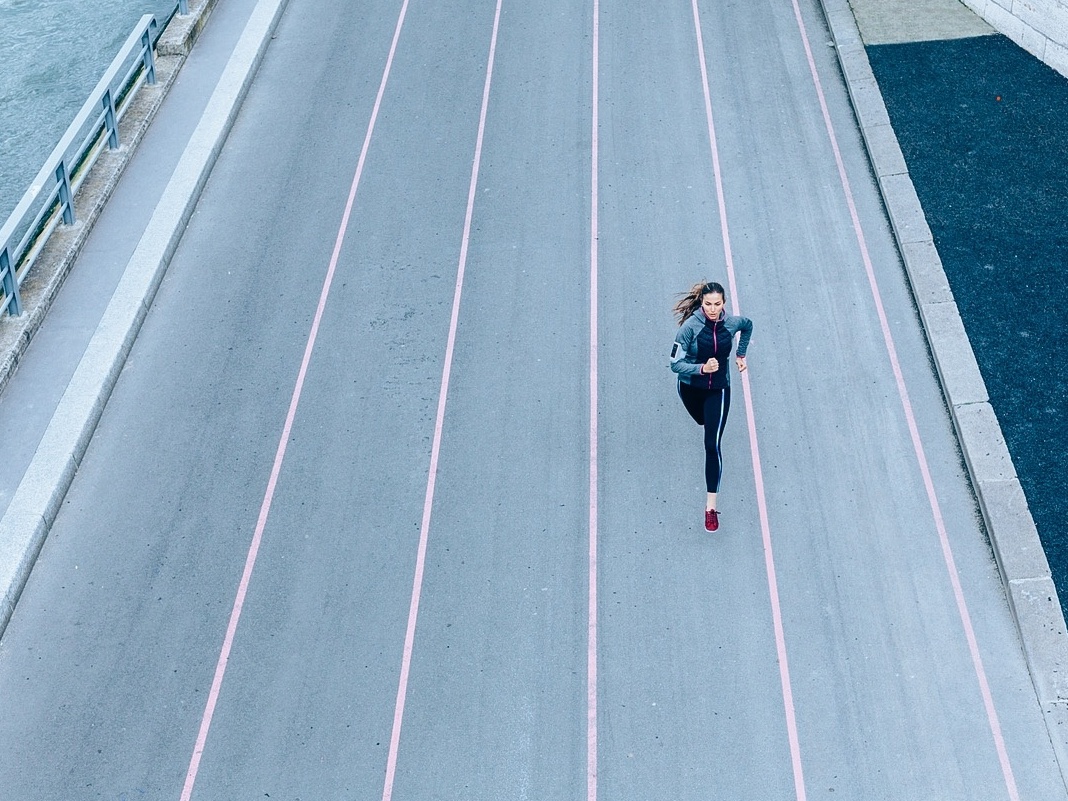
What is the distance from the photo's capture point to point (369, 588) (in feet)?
28.8

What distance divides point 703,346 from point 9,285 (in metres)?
5.99

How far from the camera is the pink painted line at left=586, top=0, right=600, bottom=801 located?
777cm

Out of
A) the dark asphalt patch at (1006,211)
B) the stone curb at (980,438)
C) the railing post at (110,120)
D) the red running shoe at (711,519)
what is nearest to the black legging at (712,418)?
the red running shoe at (711,519)

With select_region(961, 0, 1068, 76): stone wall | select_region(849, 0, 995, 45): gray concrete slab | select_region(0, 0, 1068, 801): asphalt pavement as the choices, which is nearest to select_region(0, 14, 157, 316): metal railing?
select_region(0, 0, 1068, 801): asphalt pavement

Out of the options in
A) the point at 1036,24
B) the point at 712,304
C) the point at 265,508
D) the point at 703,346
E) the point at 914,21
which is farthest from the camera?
the point at 914,21

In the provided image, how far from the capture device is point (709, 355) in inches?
338

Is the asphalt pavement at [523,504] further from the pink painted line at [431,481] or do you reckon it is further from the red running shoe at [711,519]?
the red running shoe at [711,519]

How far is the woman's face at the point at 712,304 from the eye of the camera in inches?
327

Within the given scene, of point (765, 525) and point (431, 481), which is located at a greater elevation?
point (431, 481)

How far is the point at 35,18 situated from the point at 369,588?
13.2 metres

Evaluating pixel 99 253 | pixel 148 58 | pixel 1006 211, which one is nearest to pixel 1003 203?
pixel 1006 211

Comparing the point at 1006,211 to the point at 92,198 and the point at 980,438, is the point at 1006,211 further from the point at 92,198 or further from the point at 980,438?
the point at 92,198

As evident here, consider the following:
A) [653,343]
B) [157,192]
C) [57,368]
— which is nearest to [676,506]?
[653,343]

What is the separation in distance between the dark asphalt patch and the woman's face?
2.72 meters
